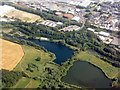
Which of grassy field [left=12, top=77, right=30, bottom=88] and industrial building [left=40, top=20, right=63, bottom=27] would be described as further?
industrial building [left=40, top=20, right=63, bottom=27]

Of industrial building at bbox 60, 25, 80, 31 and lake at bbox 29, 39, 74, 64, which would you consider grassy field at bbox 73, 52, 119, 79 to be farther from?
industrial building at bbox 60, 25, 80, 31

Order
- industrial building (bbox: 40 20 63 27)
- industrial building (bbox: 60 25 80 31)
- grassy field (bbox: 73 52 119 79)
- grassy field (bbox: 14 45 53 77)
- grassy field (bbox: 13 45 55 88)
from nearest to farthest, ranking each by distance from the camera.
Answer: grassy field (bbox: 13 45 55 88) → grassy field (bbox: 14 45 53 77) → grassy field (bbox: 73 52 119 79) → industrial building (bbox: 60 25 80 31) → industrial building (bbox: 40 20 63 27)

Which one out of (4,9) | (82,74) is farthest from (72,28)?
(4,9)

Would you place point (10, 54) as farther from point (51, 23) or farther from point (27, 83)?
point (51, 23)

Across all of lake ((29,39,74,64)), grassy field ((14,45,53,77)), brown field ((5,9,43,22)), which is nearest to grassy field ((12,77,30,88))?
grassy field ((14,45,53,77))

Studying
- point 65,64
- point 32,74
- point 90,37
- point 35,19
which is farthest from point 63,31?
point 32,74
